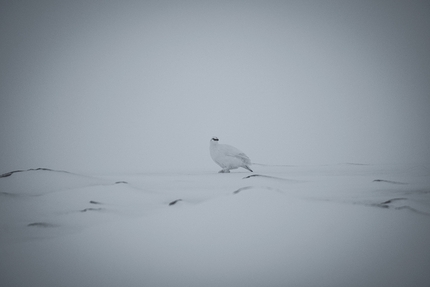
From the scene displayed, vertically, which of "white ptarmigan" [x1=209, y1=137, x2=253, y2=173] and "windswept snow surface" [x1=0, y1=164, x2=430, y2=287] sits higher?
"white ptarmigan" [x1=209, y1=137, x2=253, y2=173]

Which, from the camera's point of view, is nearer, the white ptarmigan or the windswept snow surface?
the windswept snow surface

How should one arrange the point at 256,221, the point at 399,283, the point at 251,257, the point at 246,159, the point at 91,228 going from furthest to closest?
the point at 246,159 → the point at 256,221 → the point at 91,228 → the point at 251,257 → the point at 399,283

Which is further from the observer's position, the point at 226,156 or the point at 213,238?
the point at 226,156

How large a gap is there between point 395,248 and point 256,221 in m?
1.08

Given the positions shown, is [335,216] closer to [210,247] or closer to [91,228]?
[210,247]

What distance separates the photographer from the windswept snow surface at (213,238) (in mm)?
→ 1770

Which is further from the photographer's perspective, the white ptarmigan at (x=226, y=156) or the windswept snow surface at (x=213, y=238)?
the white ptarmigan at (x=226, y=156)

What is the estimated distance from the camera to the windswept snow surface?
177cm

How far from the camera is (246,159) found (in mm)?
5086

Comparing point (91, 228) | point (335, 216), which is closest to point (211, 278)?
point (91, 228)

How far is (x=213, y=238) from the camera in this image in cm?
216

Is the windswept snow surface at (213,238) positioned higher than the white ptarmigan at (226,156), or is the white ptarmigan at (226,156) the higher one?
the white ptarmigan at (226,156)

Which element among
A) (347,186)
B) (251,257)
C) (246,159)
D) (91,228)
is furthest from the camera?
(246,159)

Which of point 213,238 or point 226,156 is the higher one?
point 226,156
